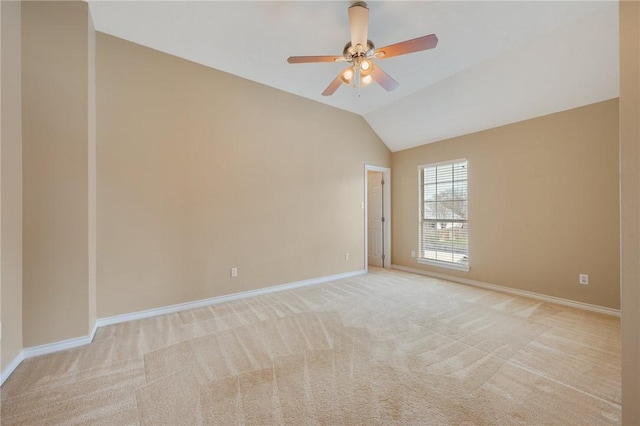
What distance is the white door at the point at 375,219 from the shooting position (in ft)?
19.6

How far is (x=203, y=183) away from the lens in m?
3.49

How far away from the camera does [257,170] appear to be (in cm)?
395

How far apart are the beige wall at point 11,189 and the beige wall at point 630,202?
149 inches

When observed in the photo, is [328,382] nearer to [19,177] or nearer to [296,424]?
→ [296,424]

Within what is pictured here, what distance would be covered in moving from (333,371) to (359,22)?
9.67 ft

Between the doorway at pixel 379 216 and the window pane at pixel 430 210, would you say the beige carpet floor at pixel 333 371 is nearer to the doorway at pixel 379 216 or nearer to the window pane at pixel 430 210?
the window pane at pixel 430 210

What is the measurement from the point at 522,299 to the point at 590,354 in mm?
1561

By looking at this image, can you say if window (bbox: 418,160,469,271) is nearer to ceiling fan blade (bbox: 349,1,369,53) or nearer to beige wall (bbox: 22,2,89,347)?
ceiling fan blade (bbox: 349,1,369,53)

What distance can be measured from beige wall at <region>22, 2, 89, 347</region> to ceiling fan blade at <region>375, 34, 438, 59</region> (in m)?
2.82

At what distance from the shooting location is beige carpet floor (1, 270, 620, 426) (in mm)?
1665

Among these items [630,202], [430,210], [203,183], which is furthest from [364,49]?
[430,210]

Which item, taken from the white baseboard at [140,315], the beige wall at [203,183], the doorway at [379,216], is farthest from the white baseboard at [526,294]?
the beige wall at [203,183]

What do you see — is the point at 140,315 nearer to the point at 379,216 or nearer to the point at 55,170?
the point at 55,170

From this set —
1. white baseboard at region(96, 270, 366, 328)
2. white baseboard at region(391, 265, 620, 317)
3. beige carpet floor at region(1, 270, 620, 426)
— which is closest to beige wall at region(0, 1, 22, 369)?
beige carpet floor at region(1, 270, 620, 426)
